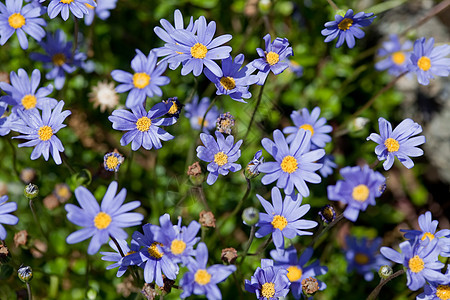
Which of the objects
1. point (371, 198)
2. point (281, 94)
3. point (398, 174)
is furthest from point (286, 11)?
point (371, 198)

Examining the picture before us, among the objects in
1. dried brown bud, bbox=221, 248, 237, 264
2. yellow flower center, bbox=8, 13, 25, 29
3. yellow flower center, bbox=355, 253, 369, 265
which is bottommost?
yellow flower center, bbox=355, 253, 369, 265

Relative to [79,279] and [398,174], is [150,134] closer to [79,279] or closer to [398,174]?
[79,279]

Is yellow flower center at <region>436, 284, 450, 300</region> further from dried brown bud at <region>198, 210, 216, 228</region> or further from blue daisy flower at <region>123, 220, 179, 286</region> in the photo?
blue daisy flower at <region>123, 220, 179, 286</region>

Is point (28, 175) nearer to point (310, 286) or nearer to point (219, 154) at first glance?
point (219, 154)

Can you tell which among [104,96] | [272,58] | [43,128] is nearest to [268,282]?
[272,58]

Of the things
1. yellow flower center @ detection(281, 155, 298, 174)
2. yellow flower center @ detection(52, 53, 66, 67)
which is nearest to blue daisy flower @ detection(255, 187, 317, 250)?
yellow flower center @ detection(281, 155, 298, 174)

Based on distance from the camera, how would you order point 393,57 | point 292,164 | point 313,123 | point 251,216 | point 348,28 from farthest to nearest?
1. point 393,57
2. point 313,123
3. point 348,28
4. point 292,164
5. point 251,216
